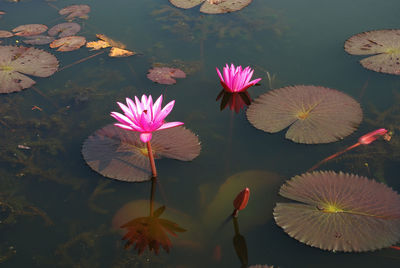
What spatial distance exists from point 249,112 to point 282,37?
5.77 ft

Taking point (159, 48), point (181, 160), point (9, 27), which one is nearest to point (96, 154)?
point (181, 160)

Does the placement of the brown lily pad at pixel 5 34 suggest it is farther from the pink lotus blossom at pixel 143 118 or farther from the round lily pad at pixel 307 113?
the round lily pad at pixel 307 113

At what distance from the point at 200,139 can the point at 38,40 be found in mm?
3057

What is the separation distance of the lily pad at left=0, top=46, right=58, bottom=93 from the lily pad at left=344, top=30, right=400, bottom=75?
143 inches

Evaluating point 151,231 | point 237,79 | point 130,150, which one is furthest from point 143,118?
point 237,79

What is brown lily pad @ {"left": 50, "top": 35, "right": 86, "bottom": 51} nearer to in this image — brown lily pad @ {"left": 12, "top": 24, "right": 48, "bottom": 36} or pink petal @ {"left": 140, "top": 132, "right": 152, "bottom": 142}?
brown lily pad @ {"left": 12, "top": 24, "right": 48, "bottom": 36}

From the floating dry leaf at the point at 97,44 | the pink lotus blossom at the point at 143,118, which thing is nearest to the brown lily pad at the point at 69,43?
the floating dry leaf at the point at 97,44

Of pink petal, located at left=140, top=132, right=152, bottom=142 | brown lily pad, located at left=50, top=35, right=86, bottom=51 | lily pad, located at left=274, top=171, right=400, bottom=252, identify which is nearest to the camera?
lily pad, located at left=274, top=171, right=400, bottom=252

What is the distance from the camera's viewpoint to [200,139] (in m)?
3.54

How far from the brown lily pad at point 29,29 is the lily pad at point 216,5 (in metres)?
1.96

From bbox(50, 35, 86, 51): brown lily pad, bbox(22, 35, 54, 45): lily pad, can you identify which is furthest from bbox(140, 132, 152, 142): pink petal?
bbox(22, 35, 54, 45): lily pad

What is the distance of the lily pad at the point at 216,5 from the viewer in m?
5.48

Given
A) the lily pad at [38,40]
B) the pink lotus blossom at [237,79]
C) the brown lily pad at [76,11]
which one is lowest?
the lily pad at [38,40]

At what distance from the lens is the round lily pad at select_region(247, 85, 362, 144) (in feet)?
10.9
